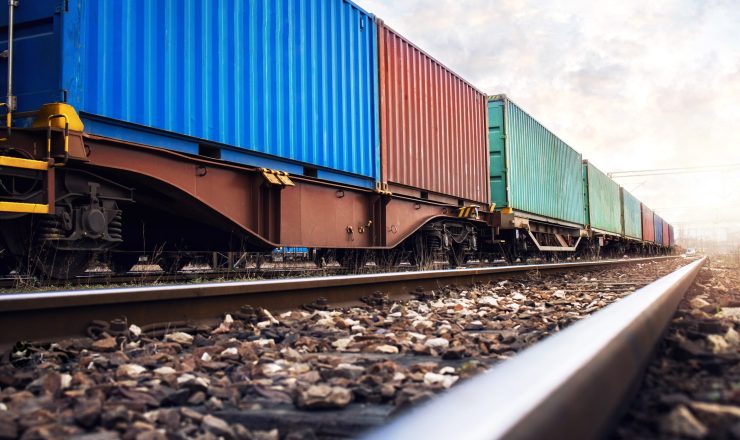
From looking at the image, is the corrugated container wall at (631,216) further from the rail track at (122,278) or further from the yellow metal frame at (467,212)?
the rail track at (122,278)

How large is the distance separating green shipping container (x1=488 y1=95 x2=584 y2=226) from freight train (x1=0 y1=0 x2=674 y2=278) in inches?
68.7

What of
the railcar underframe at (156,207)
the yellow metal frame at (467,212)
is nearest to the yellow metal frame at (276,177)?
the railcar underframe at (156,207)

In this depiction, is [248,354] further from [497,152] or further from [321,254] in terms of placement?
[497,152]

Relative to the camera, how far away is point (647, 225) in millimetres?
38906

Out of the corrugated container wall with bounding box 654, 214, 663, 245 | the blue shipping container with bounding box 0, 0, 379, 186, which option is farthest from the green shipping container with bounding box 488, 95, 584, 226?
the corrugated container wall with bounding box 654, 214, 663, 245

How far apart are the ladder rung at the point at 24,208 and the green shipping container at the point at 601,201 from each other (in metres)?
20.6

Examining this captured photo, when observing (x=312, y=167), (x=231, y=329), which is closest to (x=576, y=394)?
(x=231, y=329)

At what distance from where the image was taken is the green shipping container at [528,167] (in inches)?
535

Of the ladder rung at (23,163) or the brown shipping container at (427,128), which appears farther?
the brown shipping container at (427,128)

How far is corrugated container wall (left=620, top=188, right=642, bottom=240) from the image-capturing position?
98.6 ft

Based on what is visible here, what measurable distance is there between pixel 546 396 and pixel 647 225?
4242cm

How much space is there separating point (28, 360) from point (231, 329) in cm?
113

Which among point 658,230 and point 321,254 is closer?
point 321,254

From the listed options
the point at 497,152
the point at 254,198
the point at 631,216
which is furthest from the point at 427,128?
the point at 631,216
